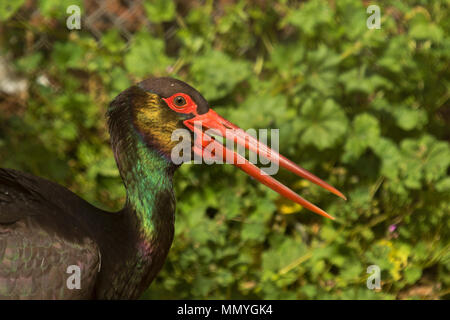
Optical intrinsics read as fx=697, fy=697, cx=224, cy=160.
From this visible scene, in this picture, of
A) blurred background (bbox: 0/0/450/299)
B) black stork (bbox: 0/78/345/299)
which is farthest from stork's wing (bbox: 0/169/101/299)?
blurred background (bbox: 0/0/450/299)

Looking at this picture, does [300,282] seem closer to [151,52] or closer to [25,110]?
[151,52]

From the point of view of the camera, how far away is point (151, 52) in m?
3.64

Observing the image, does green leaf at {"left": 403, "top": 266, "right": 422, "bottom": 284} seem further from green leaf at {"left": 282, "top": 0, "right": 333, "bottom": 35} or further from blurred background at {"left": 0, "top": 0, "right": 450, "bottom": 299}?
green leaf at {"left": 282, "top": 0, "right": 333, "bottom": 35}

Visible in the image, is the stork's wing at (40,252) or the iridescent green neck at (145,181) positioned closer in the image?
the stork's wing at (40,252)

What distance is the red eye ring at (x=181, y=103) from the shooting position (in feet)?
7.50

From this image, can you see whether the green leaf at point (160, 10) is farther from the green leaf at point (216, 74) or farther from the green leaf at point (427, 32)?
the green leaf at point (427, 32)

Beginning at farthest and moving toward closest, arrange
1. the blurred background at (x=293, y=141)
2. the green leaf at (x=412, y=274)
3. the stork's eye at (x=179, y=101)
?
the blurred background at (x=293, y=141), the green leaf at (x=412, y=274), the stork's eye at (x=179, y=101)

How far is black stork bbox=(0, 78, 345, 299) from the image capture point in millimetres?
2119

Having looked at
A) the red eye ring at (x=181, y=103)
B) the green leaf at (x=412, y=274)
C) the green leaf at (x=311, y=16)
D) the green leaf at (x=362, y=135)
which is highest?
the green leaf at (x=311, y=16)

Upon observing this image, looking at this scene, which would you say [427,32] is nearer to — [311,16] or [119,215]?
[311,16]

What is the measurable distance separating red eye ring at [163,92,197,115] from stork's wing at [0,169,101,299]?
1.63 feet

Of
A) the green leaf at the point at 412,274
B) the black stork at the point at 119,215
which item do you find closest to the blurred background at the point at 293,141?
the green leaf at the point at 412,274
